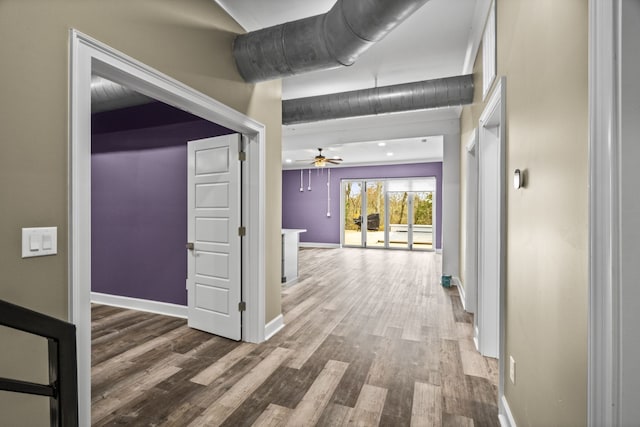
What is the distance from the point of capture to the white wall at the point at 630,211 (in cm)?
77

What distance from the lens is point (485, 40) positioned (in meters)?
2.55

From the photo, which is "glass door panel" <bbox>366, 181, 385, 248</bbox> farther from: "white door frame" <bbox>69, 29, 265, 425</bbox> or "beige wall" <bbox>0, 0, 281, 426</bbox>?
"beige wall" <bbox>0, 0, 281, 426</bbox>

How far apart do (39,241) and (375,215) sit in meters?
9.45

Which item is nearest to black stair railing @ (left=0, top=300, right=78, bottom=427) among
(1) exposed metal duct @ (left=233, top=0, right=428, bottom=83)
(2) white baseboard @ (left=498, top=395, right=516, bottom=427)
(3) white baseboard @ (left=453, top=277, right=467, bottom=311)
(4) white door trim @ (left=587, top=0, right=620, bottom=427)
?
(4) white door trim @ (left=587, top=0, right=620, bottom=427)

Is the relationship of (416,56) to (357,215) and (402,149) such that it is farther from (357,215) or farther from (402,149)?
(357,215)

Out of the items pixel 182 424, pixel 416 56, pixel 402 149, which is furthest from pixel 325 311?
pixel 402 149

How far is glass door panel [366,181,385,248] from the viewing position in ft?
33.4

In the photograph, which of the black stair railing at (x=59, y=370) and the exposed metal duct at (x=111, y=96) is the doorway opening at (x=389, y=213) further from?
the black stair railing at (x=59, y=370)

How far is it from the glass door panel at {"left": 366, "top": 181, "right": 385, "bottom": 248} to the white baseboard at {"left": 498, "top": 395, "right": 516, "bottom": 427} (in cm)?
829

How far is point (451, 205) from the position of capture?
5340mm

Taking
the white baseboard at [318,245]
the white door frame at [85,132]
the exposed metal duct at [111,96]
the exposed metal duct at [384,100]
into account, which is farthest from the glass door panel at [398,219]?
the white door frame at [85,132]


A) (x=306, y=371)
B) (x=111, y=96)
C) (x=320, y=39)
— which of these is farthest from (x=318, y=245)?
(x=320, y=39)

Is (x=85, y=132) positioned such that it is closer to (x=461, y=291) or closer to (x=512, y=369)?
(x=512, y=369)

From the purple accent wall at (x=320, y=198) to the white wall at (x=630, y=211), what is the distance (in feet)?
29.9
